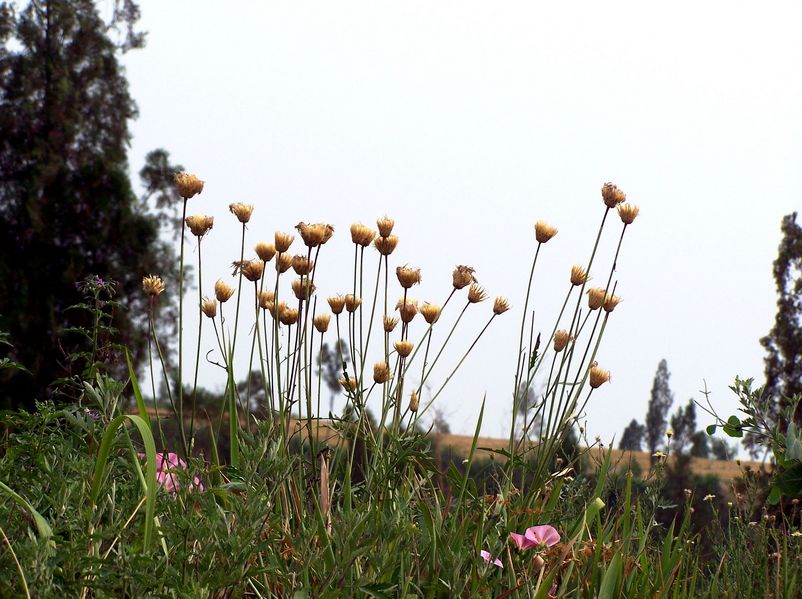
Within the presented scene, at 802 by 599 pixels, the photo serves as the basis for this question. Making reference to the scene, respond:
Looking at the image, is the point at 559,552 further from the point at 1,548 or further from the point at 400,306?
the point at 1,548

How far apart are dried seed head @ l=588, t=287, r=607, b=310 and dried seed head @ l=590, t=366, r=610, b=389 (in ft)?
0.70

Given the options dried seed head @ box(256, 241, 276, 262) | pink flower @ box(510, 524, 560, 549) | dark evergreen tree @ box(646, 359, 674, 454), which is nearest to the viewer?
pink flower @ box(510, 524, 560, 549)

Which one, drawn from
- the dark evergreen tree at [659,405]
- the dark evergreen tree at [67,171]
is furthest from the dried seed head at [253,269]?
the dark evergreen tree at [659,405]

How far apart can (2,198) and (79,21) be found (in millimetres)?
4220

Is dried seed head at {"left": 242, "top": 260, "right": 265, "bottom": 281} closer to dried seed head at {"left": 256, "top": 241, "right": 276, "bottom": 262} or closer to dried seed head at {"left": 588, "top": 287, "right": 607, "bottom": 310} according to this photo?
dried seed head at {"left": 256, "top": 241, "right": 276, "bottom": 262}

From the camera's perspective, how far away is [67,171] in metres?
19.0

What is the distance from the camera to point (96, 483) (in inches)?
73.8

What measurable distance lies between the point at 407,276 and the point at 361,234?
22 centimetres

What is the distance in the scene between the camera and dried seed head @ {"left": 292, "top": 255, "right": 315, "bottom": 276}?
2.76m

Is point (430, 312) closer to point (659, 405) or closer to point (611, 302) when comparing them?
point (611, 302)

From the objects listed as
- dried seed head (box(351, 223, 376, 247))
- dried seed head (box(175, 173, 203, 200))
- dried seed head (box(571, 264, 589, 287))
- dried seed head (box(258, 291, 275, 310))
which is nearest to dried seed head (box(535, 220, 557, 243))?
dried seed head (box(571, 264, 589, 287))

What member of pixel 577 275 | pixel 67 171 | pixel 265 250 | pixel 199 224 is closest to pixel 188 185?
pixel 199 224

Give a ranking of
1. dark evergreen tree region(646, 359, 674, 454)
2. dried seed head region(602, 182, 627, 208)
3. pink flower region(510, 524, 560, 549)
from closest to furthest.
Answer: pink flower region(510, 524, 560, 549) → dried seed head region(602, 182, 627, 208) → dark evergreen tree region(646, 359, 674, 454)

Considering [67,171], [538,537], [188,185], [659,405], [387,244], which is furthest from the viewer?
[659,405]
